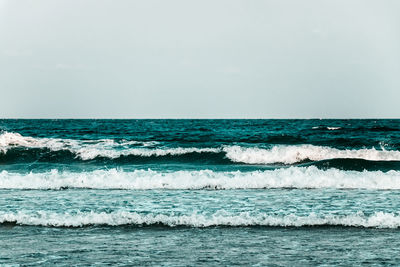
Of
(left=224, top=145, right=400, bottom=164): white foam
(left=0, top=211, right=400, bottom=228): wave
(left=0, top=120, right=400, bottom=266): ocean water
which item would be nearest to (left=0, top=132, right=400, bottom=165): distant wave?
(left=224, top=145, right=400, bottom=164): white foam

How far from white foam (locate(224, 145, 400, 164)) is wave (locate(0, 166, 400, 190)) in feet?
25.2

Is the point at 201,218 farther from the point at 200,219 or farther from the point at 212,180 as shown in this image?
the point at 212,180

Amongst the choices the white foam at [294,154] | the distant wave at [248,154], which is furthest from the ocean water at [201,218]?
the distant wave at [248,154]

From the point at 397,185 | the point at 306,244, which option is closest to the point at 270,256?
the point at 306,244

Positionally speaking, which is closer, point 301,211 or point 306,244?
point 306,244

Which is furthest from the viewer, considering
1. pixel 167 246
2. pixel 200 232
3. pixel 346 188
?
pixel 346 188

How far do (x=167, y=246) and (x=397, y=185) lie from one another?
8.89 m

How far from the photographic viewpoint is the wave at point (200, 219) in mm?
8609

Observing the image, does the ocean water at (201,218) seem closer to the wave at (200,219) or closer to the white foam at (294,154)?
the wave at (200,219)

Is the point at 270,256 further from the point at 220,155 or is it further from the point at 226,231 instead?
the point at 220,155

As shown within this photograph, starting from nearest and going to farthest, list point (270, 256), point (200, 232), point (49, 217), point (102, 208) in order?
point (270, 256) → point (200, 232) → point (49, 217) → point (102, 208)

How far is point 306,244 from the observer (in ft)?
23.7

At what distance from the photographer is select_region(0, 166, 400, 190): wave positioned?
13.9m

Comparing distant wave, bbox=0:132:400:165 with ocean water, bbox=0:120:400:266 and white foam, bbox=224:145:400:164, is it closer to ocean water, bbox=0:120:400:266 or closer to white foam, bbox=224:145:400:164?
white foam, bbox=224:145:400:164
